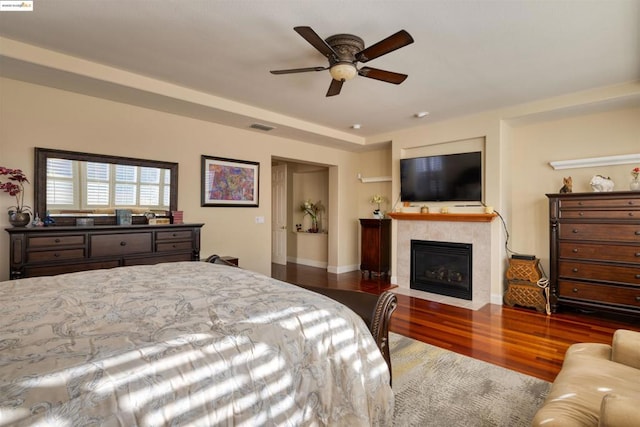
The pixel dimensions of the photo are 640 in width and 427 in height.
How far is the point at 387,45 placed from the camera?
7.66 feet

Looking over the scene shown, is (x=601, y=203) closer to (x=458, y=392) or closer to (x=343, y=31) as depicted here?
(x=458, y=392)

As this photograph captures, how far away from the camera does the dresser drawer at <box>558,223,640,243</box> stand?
346 centimetres

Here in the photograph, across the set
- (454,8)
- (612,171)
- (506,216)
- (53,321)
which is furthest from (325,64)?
(612,171)

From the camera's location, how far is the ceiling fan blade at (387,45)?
219 cm

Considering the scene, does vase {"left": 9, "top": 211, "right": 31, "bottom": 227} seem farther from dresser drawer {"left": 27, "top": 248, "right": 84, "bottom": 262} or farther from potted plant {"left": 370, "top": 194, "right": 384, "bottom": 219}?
potted plant {"left": 370, "top": 194, "right": 384, "bottom": 219}

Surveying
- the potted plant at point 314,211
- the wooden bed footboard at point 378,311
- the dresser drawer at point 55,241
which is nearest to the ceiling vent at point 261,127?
the dresser drawer at point 55,241

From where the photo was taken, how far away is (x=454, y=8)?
7.33 ft

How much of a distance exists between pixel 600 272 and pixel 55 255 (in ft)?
19.0

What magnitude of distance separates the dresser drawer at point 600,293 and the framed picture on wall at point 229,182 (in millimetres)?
4398

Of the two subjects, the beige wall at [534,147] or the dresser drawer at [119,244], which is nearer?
the dresser drawer at [119,244]

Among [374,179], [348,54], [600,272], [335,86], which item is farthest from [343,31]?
[374,179]

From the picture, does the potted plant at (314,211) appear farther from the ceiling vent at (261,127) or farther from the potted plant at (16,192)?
the potted plant at (16,192)

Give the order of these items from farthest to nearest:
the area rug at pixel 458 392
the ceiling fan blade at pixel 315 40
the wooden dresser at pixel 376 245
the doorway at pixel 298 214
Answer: the doorway at pixel 298 214
the wooden dresser at pixel 376 245
the ceiling fan blade at pixel 315 40
the area rug at pixel 458 392

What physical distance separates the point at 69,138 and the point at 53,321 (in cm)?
303
